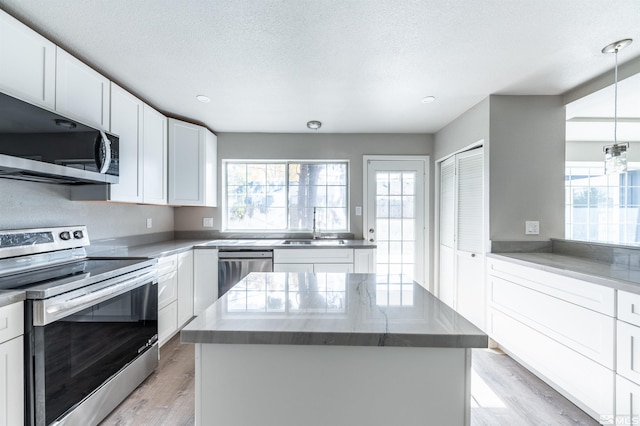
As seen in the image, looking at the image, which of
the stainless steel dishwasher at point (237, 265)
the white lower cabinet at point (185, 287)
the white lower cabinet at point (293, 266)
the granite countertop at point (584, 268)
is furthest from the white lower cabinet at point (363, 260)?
the white lower cabinet at point (185, 287)

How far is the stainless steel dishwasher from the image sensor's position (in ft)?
10.1

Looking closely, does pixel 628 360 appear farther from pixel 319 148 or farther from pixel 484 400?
pixel 319 148

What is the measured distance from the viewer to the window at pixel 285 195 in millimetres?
3801

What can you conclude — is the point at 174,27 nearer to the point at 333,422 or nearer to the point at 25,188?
the point at 25,188

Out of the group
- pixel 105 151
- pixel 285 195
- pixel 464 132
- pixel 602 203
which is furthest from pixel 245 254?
pixel 602 203

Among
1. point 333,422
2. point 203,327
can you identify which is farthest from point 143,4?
point 333,422

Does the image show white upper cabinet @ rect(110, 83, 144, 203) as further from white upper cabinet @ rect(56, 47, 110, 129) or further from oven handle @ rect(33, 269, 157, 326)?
oven handle @ rect(33, 269, 157, 326)

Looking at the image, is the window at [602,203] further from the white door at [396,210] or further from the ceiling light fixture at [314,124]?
the ceiling light fixture at [314,124]

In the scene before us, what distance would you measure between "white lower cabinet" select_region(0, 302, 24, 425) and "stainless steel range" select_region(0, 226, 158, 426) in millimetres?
24

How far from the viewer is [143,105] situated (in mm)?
2559

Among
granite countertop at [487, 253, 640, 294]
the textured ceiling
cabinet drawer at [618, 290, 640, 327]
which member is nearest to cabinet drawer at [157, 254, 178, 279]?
the textured ceiling

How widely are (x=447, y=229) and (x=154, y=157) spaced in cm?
329

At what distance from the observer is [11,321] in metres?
1.19

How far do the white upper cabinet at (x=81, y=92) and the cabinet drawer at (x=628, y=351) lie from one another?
3.34 m
